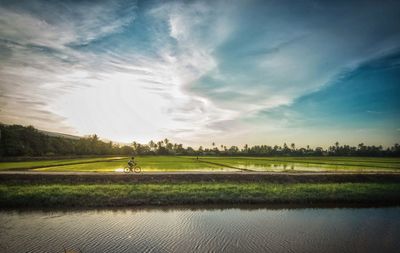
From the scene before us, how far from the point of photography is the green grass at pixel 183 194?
2133cm

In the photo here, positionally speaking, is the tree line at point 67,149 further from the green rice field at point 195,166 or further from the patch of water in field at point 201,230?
the patch of water in field at point 201,230

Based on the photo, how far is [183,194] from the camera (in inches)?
901

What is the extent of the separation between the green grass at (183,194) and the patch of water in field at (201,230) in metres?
2.14

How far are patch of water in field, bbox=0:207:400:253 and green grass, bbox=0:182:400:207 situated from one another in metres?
2.14

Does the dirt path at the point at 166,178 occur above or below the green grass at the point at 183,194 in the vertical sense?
above

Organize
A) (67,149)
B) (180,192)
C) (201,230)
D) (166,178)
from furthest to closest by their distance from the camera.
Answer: (67,149) → (166,178) → (180,192) → (201,230)

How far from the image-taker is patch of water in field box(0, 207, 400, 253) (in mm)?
12852

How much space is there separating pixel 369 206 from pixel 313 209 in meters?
5.79

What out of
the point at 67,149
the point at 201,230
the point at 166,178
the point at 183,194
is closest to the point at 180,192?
the point at 183,194

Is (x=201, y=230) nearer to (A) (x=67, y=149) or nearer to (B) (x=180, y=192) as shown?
(B) (x=180, y=192)

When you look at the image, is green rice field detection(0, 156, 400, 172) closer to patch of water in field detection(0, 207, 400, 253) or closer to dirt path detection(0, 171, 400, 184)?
dirt path detection(0, 171, 400, 184)

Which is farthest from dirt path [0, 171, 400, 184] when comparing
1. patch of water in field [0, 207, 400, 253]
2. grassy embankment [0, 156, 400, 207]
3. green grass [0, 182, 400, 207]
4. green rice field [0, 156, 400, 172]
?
patch of water in field [0, 207, 400, 253]

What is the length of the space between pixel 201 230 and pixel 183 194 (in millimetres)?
7758

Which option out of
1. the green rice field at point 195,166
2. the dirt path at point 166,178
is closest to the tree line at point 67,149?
the green rice field at point 195,166
